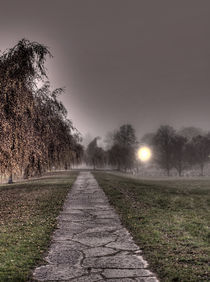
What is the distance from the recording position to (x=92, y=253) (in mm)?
6855

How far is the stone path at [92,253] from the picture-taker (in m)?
5.52

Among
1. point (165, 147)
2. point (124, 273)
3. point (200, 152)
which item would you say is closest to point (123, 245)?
point (124, 273)

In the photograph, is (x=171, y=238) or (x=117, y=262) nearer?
(x=117, y=262)

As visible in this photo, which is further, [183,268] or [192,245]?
[192,245]

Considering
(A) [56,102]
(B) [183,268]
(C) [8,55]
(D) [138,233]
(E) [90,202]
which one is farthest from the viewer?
(A) [56,102]

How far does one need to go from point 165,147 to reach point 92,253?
64105mm

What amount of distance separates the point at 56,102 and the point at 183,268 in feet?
48.8

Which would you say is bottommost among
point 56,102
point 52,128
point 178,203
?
point 178,203

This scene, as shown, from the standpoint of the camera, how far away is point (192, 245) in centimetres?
769

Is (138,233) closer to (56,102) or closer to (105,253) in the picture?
(105,253)

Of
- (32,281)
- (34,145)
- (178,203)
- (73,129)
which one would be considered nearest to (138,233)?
(32,281)

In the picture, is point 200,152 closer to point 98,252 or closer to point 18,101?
point 18,101

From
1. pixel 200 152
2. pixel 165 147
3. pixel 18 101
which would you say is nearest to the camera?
pixel 18 101

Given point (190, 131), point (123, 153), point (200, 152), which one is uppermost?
point (190, 131)
